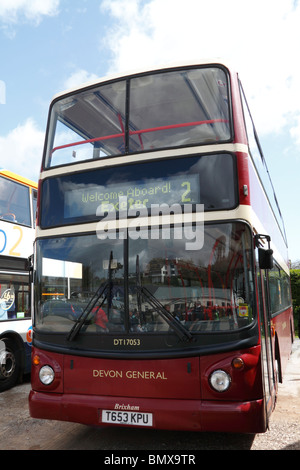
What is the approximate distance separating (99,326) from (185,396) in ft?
3.67

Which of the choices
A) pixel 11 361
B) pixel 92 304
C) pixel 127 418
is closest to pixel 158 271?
pixel 92 304

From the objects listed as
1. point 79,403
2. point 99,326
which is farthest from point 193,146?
point 79,403

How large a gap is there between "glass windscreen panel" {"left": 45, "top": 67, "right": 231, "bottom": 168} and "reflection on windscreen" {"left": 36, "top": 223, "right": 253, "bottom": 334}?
112 centimetres

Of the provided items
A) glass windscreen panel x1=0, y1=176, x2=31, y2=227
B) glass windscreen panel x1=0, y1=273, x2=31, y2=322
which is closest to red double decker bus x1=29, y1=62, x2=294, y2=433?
glass windscreen panel x1=0, y1=273, x2=31, y2=322

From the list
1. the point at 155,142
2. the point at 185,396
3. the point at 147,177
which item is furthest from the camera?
the point at 155,142

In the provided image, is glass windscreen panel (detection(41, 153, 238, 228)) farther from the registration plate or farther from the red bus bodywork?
the registration plate

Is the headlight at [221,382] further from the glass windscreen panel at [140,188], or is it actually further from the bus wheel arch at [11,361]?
the bus wheel arch at [11,361]

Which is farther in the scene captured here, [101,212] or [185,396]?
[101,212]

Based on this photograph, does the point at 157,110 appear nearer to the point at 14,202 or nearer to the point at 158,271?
the point at 158,271

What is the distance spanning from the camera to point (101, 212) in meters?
4.83

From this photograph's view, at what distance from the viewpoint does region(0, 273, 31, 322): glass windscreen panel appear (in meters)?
8.12

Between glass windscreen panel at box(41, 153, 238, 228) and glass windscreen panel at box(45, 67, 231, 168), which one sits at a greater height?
glass windscreen panel at box(45, 67, 231, 168)

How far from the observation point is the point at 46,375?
4711 millimetres

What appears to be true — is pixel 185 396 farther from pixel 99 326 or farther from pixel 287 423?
pixel 287 423
